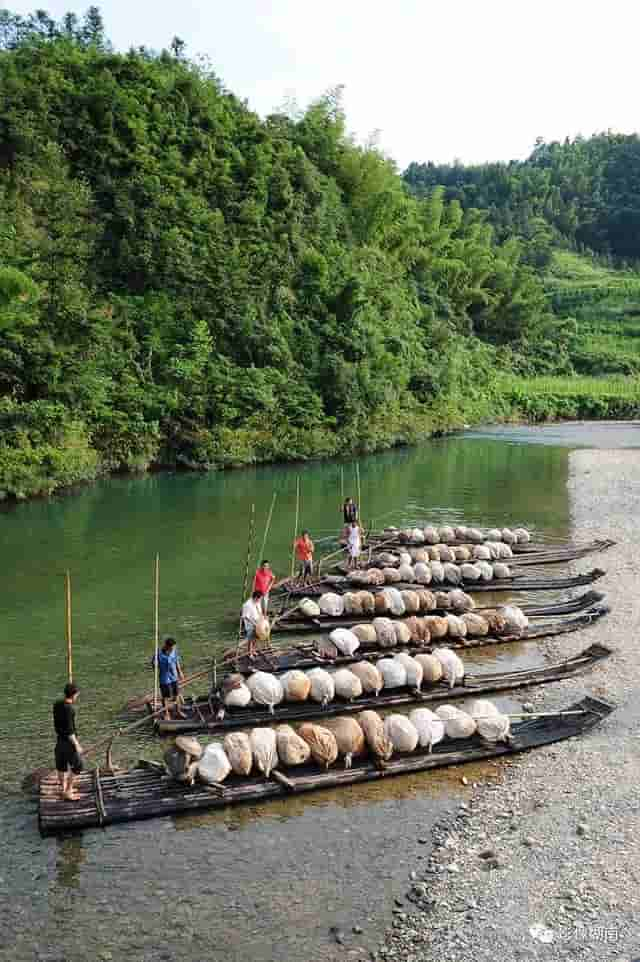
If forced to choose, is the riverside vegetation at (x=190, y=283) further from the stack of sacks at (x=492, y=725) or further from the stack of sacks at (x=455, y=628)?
the stack of sacks at (x=492, y=725)

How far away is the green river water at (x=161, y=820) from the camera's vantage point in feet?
34.8

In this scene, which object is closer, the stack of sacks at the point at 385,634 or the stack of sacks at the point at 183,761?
the stack of sacks at the point at 183,761

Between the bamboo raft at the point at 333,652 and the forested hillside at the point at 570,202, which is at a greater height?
the forested hillside at the point at 570,202

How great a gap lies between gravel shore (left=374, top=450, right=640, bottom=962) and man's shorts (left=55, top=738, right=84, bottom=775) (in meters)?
5.66

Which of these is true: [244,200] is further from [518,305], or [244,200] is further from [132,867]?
[132,867]

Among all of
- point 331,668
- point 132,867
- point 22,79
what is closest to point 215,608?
point 331,668

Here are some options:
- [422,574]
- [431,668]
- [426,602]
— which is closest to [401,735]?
[431,668]

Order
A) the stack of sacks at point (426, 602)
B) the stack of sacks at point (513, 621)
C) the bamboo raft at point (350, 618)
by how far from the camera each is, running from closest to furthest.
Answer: the stack of sacks at point (513, 621) → the bamboo raft at point (350, 618) → the stack of sacks at point (426, 602)

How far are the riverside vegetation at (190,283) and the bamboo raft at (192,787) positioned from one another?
30007 millimetres

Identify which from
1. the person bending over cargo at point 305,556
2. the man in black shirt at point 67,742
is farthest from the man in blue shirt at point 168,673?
the person bending over cargo at point 305,556

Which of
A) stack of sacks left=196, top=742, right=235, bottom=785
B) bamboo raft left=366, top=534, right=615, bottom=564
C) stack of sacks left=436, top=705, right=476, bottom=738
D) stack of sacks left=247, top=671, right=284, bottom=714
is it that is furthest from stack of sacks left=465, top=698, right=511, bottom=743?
bamboo raft left=366, top=534, right=615, bottom=564

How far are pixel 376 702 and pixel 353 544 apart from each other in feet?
35.8

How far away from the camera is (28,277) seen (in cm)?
4700

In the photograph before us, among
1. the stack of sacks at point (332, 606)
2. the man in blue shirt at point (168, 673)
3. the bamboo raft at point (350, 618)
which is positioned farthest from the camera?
the stack of sacks at point (332, 606)
